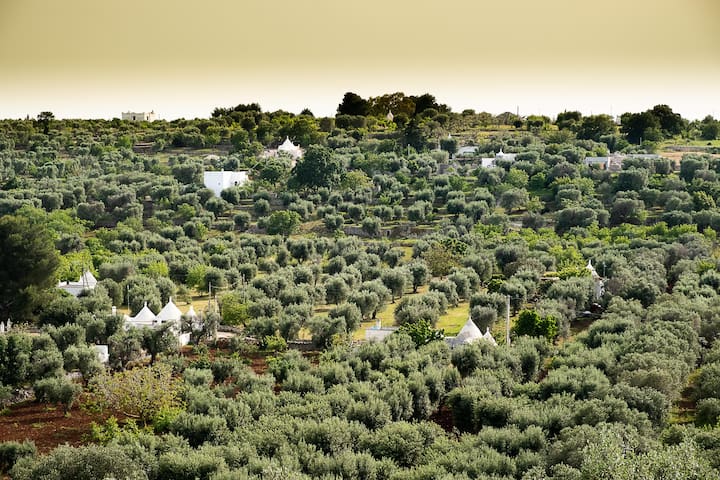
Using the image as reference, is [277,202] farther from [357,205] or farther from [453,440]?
[453,440]

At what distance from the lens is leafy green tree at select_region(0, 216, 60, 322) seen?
3288cm


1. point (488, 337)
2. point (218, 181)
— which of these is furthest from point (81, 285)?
point (218, 181)

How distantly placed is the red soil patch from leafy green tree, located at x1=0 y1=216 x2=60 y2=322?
26.4ft

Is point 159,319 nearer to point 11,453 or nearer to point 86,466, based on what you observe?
point 11,453

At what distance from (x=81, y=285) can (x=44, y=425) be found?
15.2 m

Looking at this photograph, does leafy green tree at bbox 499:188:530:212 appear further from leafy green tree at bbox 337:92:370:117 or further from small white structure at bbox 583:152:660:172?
leafy green tree at bbox 337:92:370:117

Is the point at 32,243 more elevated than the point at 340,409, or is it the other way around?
the point at 32,243

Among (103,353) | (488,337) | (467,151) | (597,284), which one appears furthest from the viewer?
(467,151)

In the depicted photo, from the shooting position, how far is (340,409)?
70.2ft

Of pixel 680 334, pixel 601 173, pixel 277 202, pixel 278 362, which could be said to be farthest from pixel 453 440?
pixel 601 173

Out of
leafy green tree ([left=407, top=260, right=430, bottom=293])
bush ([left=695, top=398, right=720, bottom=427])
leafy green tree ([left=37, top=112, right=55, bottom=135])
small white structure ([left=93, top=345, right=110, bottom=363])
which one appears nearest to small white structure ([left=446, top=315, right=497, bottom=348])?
bush ([left=695, top=398, right=720, bottom=427])

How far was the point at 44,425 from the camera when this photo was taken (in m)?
23.4

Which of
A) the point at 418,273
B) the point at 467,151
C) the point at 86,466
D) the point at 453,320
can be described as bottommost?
the point at 453,320

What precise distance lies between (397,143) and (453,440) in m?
55.1
